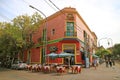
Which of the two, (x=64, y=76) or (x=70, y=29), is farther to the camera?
(x=70, y=29)

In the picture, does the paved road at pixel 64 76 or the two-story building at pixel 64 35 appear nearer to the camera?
the paved road at pixel 64 76

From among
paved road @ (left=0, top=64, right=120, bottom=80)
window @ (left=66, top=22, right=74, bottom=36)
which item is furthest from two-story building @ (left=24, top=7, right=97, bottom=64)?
paved road @ (left=0, top=64, right=120, bottom=80)

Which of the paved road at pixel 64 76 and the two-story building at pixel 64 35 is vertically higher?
the two-story building at pixel 64 35

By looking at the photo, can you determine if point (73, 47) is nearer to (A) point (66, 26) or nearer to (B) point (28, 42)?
(A) point (66, 26)

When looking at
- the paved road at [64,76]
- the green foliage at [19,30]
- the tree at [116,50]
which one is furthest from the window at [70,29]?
the tree at [116,50]

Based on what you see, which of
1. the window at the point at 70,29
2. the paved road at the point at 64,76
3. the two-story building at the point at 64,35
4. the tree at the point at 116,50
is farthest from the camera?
the tree at the point at 116,50

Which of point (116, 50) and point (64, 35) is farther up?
point (116, 50)

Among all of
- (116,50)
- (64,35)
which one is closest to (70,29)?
(64,35)

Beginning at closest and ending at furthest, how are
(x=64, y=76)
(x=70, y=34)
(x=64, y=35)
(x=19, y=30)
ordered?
(x=64, y=76), (x=64, y=35), (x=70, y=34), (x=19, y=30)

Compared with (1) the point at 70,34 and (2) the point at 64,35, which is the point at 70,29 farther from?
(2) the point at 64,35

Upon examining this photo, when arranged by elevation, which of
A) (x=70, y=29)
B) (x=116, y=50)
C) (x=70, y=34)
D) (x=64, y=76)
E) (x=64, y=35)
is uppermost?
(x=70, y=29)

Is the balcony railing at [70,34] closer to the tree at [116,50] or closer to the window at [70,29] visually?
the window at [70,29]

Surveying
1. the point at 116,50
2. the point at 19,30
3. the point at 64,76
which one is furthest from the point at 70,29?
the point at 116,50

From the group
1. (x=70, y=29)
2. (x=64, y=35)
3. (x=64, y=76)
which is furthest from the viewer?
(x=70, y=29)
